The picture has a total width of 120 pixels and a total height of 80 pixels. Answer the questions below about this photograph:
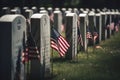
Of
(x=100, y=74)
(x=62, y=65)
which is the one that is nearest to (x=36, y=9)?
(x=62, y=65)

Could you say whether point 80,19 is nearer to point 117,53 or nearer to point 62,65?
point 117,53

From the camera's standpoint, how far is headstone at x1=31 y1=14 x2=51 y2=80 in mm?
11883

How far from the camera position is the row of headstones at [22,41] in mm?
10078

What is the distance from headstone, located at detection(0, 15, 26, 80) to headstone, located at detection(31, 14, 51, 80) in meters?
1.30

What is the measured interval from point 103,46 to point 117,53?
219 cm

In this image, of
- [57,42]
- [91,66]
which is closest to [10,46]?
[57,42]

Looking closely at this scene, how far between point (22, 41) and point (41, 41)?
50.3 inches

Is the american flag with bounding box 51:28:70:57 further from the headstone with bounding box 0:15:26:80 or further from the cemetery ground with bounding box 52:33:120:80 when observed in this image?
the headstone with bounding box 0:15:26:80

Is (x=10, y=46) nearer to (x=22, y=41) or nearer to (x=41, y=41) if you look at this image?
(x=22, y=41)

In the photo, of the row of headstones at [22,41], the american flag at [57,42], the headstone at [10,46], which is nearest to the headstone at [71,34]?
the row of headstones at [22,41]

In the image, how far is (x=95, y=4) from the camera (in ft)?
155

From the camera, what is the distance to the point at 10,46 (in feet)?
33.1

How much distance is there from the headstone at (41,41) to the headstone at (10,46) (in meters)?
1.30

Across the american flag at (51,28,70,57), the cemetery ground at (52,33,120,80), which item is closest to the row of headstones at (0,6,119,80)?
the american flag at (51,28,70,57)
